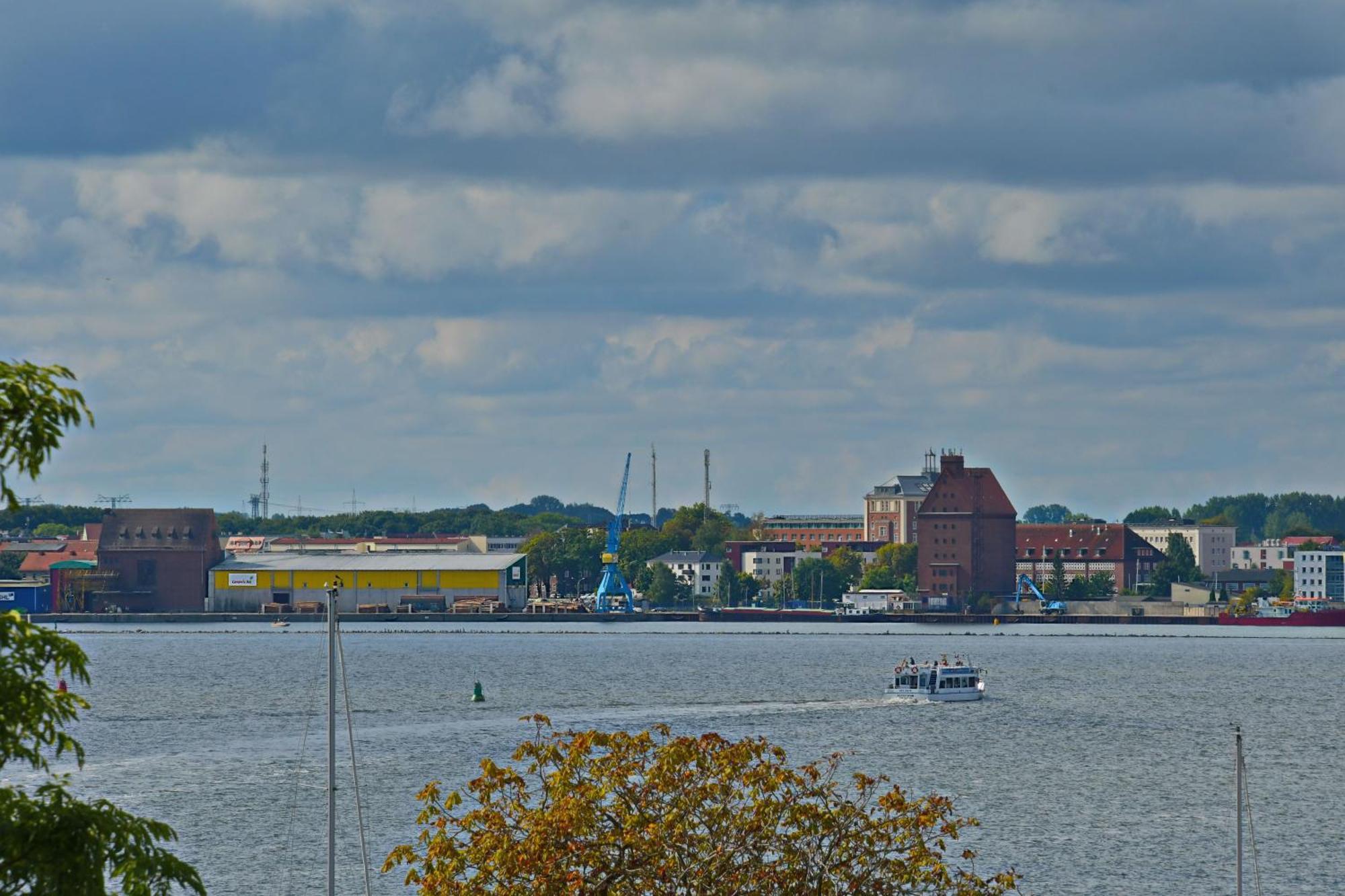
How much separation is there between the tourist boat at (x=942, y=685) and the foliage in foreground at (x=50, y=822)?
80438mm

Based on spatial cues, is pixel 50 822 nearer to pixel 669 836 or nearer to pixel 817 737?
pixel 669 836

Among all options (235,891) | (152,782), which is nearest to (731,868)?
(235,891)

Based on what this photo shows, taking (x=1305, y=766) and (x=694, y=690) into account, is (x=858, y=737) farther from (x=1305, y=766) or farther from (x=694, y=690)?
(x=694, y=690)

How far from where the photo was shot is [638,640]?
167m

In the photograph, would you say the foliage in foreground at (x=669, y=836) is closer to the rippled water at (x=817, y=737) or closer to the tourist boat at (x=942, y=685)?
the rippled water at (x=817, y=737)

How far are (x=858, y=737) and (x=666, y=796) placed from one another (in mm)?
50546

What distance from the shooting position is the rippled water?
1714 inches

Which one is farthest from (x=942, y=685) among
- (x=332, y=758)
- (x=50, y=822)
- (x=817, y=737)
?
(x=50, y=822)

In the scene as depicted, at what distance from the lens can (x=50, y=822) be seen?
11.0 meters

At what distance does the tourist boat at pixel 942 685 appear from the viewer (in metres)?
90.2

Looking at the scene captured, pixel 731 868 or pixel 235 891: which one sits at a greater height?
pixel 731 868

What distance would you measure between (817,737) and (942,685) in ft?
74.6

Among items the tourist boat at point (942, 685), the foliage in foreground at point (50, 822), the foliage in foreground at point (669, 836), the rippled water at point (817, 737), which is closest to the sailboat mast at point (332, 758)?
the rippled water at point (817, 737)

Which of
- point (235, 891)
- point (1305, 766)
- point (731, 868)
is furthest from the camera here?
point (1305, 766)
